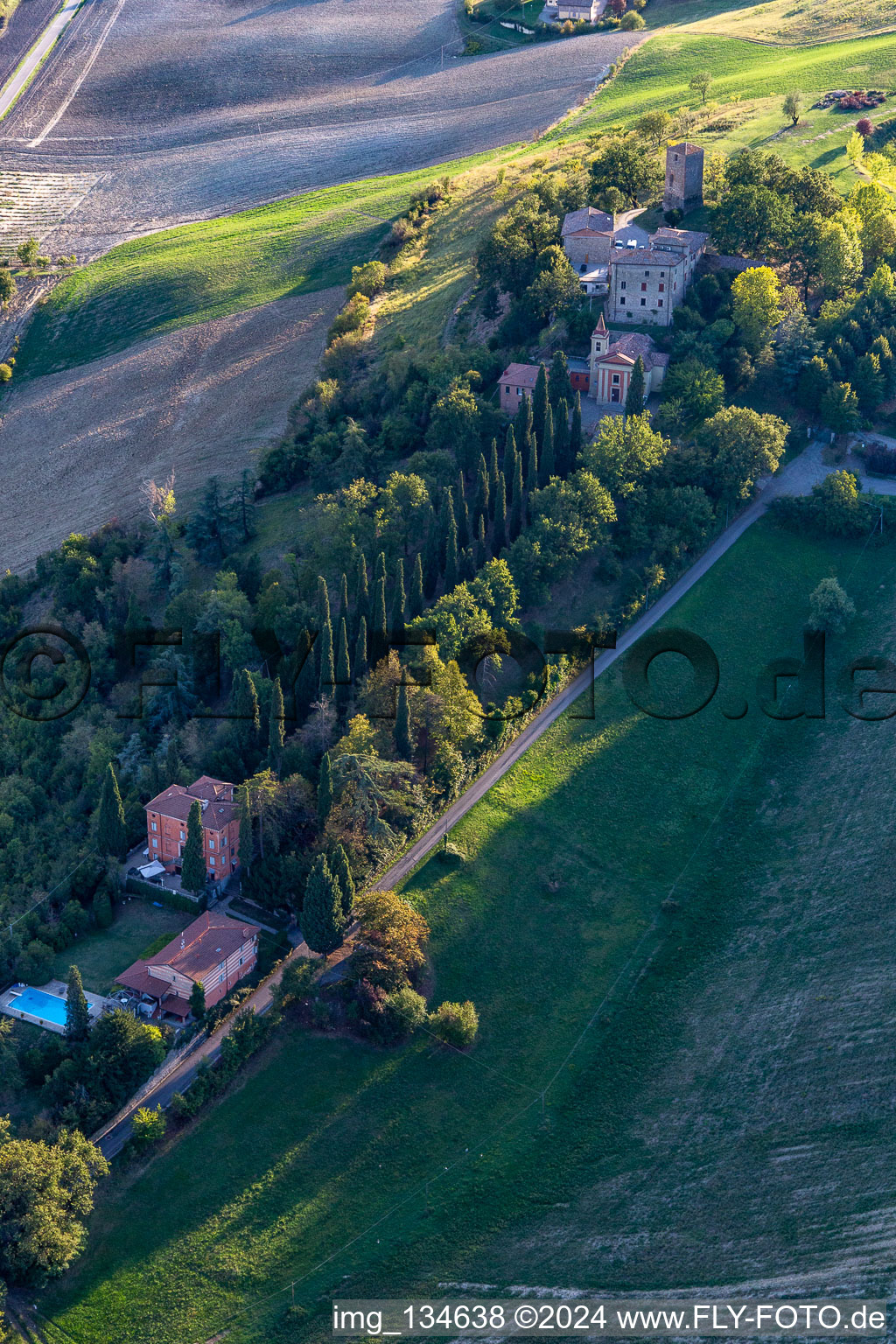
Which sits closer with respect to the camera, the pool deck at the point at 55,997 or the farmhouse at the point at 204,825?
the pool deck at the point at 55,997

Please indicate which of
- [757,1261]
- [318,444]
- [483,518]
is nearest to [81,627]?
[318,444]

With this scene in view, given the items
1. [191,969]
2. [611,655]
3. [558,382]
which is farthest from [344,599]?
[558,382]

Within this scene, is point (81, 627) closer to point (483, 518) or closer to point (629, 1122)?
point (483, 518)

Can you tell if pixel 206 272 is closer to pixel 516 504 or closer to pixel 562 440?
pixel 562 440

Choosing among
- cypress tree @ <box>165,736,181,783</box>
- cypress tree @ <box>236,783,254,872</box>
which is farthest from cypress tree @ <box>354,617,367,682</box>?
cypress tree @ <box>236,783,254,872</box>

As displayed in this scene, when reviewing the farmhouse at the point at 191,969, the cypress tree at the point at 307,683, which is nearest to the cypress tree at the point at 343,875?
the farmhouse at the point at 191,969

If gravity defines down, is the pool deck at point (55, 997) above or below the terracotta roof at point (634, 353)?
below

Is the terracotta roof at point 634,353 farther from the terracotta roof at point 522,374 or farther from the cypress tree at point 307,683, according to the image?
the cypress tree at point 307,683
